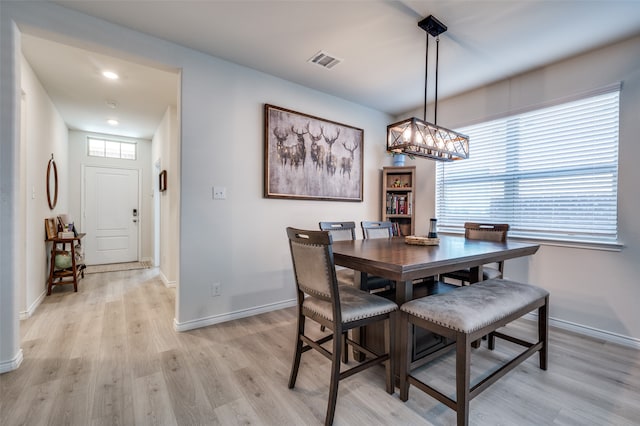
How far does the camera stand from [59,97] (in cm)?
358

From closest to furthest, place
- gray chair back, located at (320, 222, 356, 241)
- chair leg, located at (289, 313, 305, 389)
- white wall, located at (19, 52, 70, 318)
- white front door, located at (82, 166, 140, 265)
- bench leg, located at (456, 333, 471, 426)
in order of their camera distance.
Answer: bench leg, located at (456, 333, 471, 426)
chair leg, located at (289, 313, 305, 389)
gray chair back, located at (320, 222, 356, 241)
white wall, located at (19, 52, 70, 318)
white front door, located at (82, 166, 140, 265)

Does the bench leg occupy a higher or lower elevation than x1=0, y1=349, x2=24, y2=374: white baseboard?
higher

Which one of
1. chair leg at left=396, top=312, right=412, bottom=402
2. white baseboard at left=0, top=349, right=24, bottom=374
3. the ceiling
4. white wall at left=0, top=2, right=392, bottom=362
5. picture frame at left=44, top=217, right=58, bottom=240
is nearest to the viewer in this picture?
chair leg at left=396, top=312, right=412, bottom=402

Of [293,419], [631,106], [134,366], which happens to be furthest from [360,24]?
[134,366]

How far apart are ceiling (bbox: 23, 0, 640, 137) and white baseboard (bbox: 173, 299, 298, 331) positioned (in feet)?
8.06

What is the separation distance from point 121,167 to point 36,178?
245 cm

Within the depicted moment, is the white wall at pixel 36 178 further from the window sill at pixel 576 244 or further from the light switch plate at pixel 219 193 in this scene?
the window sill at pixel 576 244

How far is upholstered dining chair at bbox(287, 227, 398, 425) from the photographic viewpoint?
4.64 feet

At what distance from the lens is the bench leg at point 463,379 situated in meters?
1.31

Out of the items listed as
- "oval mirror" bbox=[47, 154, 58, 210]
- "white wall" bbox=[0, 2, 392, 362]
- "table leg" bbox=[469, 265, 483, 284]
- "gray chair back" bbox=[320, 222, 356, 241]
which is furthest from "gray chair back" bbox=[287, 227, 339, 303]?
"oval mirror" bbox=[47, 154, 58, 210]

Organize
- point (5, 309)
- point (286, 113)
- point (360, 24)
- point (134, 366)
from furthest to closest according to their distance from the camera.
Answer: point (286, 113)
point (360, 24)
point (134, 366)
point (5, 309)

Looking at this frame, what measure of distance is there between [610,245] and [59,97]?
6208mm

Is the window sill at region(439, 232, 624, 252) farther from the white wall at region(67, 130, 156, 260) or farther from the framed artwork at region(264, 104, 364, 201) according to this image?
the white wall at region(67, 130, 156, 260)

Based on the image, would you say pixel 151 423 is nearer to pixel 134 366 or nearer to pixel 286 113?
pixel 134 366
